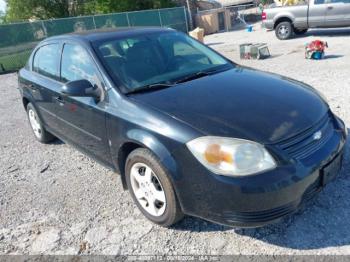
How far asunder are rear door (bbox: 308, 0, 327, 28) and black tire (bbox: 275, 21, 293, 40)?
86 cm

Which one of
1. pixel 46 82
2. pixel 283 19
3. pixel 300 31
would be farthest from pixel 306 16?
pixel 46 82

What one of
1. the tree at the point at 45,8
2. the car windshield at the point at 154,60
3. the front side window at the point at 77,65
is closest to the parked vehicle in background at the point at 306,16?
the car windshield at the point at 154,60

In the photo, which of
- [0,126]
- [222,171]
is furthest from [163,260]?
[0,126]

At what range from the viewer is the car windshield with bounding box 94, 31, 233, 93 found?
3.11 meters

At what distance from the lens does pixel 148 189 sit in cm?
284

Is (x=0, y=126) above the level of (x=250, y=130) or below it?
below

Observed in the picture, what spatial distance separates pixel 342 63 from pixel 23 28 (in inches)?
544

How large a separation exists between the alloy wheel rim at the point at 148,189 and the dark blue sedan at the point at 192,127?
11mm

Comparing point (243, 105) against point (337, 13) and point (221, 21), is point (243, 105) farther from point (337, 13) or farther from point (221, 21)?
point (221, 21)

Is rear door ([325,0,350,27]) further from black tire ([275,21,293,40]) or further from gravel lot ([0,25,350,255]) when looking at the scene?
gravel lot ([0,25,350,255])

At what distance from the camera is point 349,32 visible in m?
12.8

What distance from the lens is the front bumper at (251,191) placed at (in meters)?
2.21

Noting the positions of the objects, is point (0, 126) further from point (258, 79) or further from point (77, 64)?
point (258, 79)

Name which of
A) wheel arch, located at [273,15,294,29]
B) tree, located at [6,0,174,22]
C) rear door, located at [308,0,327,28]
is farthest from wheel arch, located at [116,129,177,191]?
tree, located at [6,0,174,22]
